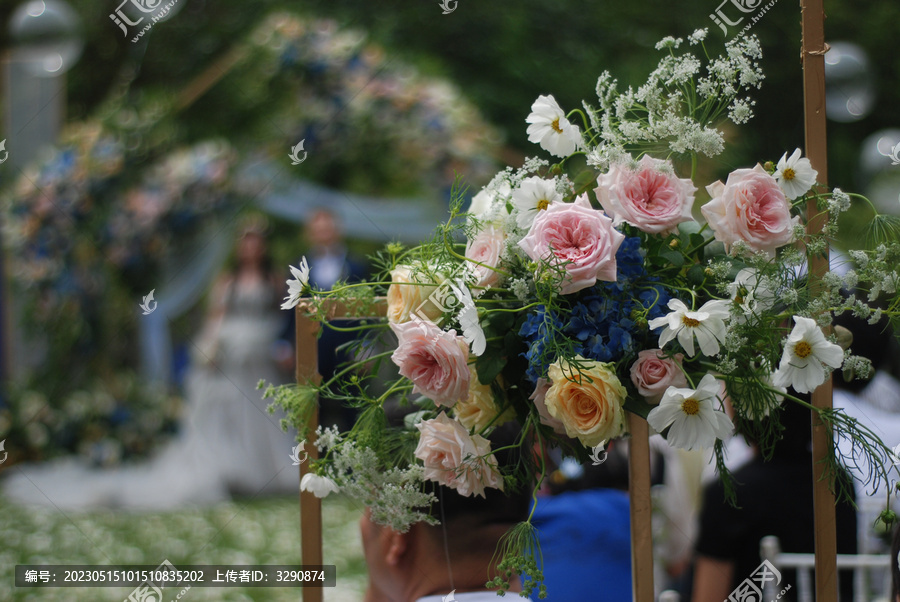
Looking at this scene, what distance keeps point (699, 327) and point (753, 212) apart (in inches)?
5.5

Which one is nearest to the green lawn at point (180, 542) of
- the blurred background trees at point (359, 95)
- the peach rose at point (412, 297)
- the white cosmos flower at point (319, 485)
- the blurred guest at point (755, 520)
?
the blurred background trees at point (359, 95)

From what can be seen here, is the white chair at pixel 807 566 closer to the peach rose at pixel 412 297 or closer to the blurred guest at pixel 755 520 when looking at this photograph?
the blurred guest at pixel 755 520

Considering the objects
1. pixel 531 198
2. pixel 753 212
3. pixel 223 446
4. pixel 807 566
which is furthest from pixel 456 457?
pixel 223 446

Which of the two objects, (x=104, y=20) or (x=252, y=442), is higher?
(x=104, y=20)

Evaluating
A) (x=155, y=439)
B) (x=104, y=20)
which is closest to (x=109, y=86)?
(x=104, y=20)

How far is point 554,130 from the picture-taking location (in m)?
0.84

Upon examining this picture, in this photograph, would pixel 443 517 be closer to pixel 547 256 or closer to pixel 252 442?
pixel 547 256

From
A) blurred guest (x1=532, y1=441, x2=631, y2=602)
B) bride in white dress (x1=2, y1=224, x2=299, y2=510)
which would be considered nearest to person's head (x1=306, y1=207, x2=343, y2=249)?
bride in white dress (x1=2, y1=224, x2=299, y2=510)

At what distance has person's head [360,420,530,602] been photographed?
3.28 ft

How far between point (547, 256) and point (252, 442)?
3.44m

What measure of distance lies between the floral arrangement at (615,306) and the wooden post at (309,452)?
0.09m

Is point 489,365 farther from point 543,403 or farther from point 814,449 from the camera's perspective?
point 814,449

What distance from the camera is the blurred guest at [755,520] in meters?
1.50

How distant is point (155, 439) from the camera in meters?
4.26
